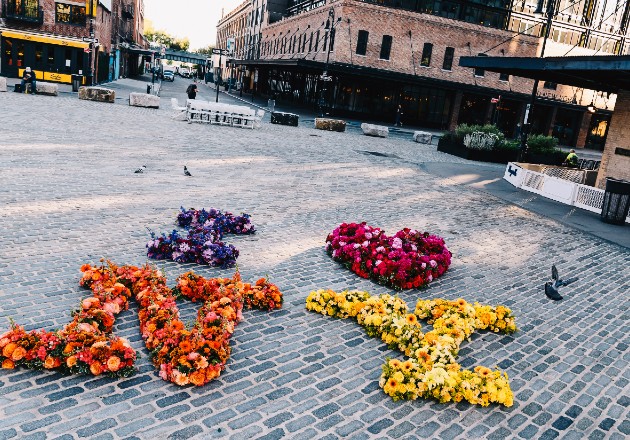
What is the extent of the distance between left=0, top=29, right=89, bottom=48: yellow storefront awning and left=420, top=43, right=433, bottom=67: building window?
27702mm

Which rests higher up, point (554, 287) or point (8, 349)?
point (554, 287)

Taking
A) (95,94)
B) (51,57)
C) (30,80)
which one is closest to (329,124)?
(95,94)

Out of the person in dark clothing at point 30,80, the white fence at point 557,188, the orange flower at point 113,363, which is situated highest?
the person in dark clothing at point 30,80

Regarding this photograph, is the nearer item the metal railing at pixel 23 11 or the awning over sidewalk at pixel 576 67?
the awning over sidewalk at pixel 576 67

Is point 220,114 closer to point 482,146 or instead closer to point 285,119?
point 285,119

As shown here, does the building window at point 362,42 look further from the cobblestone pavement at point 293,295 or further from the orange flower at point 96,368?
the orange flower at point 96,368

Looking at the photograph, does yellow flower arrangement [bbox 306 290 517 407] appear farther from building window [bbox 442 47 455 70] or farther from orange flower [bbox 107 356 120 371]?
building window [bbox 442 47 455 70]

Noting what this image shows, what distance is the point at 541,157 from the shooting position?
26.7 m

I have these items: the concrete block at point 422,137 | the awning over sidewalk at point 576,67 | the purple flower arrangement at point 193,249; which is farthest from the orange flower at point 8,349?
the concrete block at point 422,137

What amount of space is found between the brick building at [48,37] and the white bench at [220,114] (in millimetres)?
17626

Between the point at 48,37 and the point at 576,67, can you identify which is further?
the point at 48,37

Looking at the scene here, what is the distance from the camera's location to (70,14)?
39.2 metres

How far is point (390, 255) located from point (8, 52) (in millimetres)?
41072

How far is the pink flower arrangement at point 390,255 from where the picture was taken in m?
7.61
